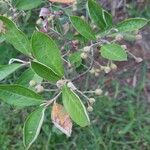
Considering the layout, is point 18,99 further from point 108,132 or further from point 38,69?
point 108,132

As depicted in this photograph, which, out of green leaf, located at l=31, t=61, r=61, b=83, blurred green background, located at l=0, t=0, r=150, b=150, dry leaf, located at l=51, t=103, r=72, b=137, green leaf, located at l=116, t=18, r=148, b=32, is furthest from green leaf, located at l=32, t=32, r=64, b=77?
blurred green background, located at l=0, t=0, r=150, b=150

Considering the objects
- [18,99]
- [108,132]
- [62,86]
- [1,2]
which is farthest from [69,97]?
[108,132]

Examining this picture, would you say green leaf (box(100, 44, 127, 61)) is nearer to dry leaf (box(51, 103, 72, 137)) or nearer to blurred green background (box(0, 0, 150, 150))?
dry leaf (box(51, 103, 72, 137))

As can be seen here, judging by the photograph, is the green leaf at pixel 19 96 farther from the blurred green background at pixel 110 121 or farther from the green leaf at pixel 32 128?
the blurred green background at pixel 110 121

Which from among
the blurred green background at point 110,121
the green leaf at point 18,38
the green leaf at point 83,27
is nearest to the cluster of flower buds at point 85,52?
the green leaf at point 83,27

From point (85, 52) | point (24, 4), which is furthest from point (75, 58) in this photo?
point (24, 4)

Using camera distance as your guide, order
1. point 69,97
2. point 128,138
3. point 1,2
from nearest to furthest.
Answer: point 69,97
point 1,2
point 128,138
